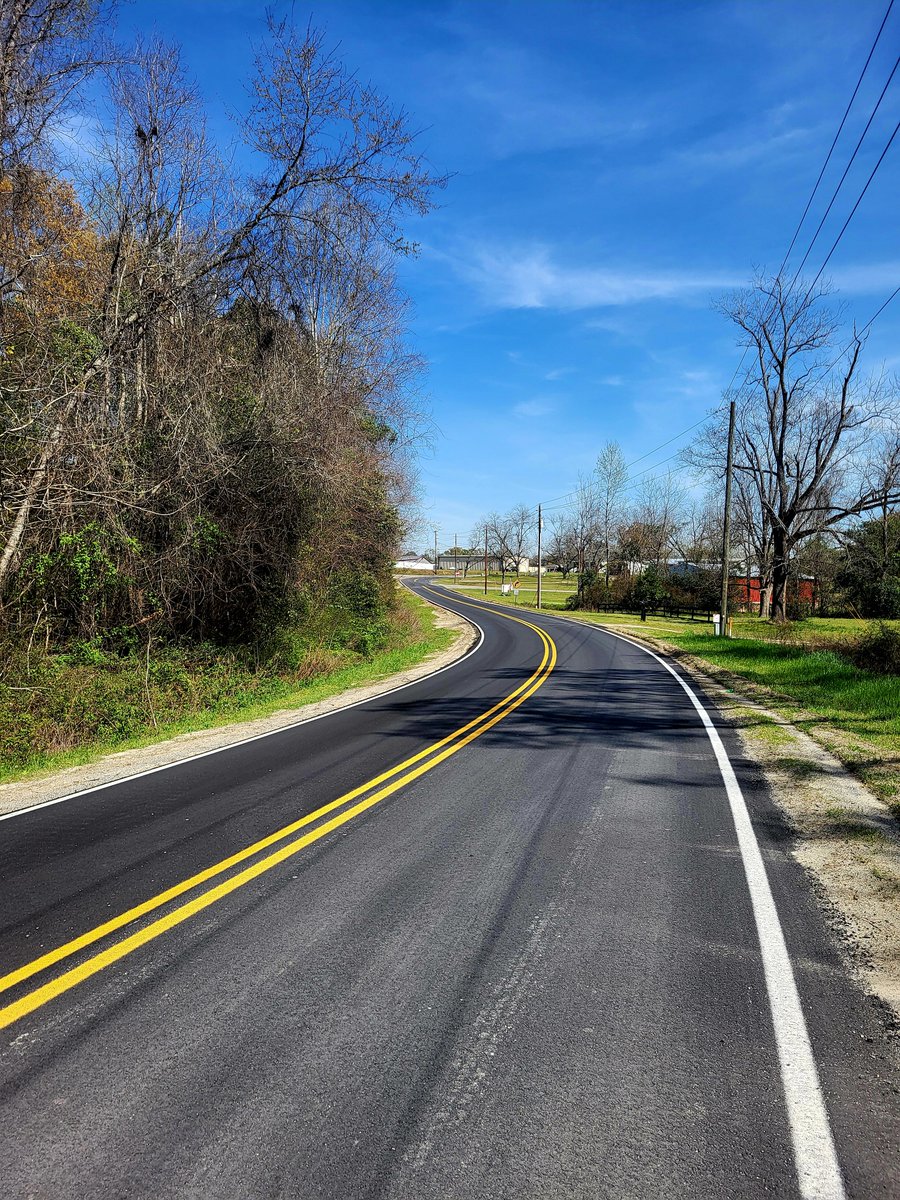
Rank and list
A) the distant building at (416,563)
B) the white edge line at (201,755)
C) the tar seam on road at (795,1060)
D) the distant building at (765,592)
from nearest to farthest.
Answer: the tar seam on road at (795,1060) → the white edge line at (201,755) → the distant building at (765,592) → the distant building at (416,563)

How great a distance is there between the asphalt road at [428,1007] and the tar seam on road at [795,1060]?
0.5 inches

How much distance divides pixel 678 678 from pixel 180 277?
13.7m

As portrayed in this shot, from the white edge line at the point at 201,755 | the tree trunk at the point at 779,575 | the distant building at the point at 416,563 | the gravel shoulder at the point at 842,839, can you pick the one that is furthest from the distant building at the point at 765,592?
the distant building at the point at 416,563

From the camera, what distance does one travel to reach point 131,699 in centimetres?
1189

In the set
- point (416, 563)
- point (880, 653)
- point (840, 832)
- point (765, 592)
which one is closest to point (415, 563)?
point (416, 563)

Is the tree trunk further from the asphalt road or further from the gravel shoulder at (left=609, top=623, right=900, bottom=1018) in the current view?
the asphalt road

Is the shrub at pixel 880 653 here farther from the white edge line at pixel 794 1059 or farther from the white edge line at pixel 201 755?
the white edge line at pixel 794 1059

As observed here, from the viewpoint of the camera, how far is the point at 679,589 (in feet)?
182

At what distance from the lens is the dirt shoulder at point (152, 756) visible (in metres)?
7.57

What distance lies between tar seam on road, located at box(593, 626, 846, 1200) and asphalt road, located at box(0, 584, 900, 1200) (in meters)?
0.01

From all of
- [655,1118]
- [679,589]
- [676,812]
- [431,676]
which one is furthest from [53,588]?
[679,589]

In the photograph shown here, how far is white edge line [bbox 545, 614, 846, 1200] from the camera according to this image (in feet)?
7.83

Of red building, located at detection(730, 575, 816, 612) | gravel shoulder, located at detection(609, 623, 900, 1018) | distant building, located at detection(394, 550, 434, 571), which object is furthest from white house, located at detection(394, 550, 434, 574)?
gravel shoulder, located at detection(609, 623, 900, 1018)

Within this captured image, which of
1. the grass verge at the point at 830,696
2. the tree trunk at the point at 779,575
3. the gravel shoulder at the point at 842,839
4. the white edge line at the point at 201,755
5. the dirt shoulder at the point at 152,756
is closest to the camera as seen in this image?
the gravel shoulder at the point at 842,839
